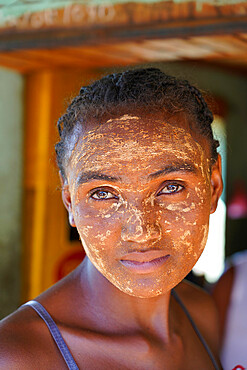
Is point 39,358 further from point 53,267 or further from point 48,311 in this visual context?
point 53,267

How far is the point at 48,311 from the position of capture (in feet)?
4.53

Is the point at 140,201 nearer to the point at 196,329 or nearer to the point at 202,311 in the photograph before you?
the point at 196,329

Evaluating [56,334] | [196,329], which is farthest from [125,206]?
[196,329]

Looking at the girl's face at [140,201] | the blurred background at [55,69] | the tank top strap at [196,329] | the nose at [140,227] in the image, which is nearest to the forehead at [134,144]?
the girl's face at [140,201]

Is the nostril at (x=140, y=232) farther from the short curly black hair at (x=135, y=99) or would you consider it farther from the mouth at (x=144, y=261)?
the short curly black hair at (x=135, y=99)

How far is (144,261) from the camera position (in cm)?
128

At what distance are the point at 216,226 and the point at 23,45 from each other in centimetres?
433

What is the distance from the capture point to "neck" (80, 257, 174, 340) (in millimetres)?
1480

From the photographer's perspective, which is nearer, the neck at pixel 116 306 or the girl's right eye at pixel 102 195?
the girl's right eye at pixel 102 195

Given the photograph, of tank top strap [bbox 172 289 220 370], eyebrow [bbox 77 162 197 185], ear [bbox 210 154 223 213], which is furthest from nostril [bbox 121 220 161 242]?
tank top strap [bbox 172 289 220 370]

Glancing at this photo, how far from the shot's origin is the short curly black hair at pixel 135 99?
1.33 meters

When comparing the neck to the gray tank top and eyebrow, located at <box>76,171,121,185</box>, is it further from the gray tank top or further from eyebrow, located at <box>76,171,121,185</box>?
eyebrow, located at <box>76,171,121,185</box>

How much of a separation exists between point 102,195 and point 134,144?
0.16 meters

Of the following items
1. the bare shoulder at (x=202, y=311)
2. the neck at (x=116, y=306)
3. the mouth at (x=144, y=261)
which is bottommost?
the bare shoulder at (x=202, y=311)
